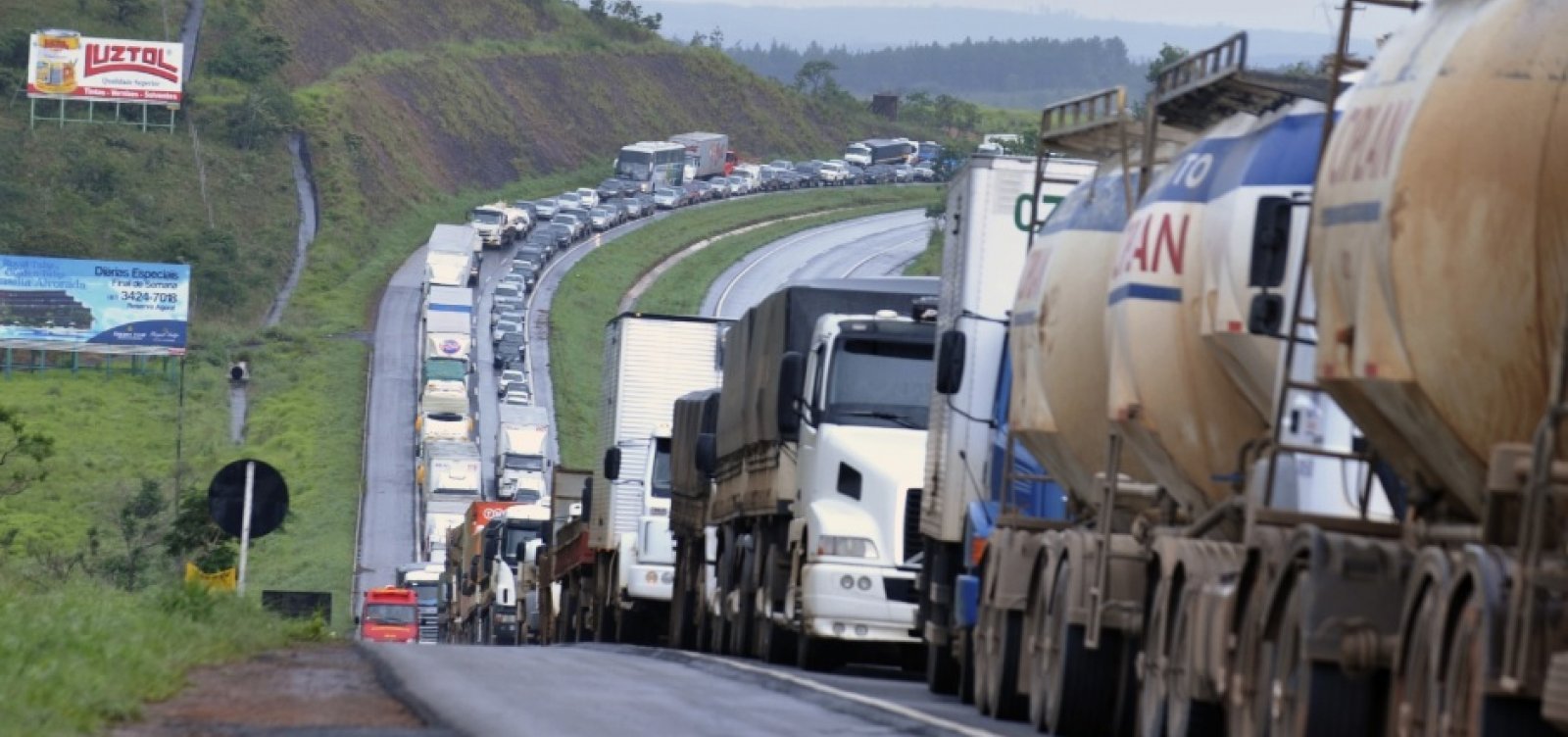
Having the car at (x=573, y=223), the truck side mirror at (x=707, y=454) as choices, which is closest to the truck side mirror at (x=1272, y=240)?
the truck side mirror at (x=707, y=454)

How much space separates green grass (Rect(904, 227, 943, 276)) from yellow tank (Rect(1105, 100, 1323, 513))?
10047 cm

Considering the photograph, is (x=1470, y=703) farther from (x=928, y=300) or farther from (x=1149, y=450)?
(x=928, y=300)

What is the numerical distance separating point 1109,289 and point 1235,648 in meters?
3.62

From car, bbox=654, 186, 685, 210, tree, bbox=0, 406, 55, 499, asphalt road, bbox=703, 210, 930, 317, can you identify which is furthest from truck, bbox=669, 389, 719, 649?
car, bbox=654, 186, 685, 210

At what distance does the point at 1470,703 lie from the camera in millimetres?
9008

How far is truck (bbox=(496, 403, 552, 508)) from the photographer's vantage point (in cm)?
7788

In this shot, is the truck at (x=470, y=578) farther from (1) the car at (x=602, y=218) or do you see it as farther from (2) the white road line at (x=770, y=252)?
(1) the car at (x=602, y=218)

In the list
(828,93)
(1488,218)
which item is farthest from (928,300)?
(828,93)

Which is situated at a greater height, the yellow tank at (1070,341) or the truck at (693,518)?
the yellow tank at (1070,341)

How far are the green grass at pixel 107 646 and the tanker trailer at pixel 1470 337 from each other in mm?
5760

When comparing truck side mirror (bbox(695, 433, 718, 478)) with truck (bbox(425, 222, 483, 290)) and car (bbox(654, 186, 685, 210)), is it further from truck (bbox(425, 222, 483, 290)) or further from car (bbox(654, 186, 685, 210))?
car (bbox(654, 186, 685, 210))

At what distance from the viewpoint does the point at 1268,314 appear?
12.4 m

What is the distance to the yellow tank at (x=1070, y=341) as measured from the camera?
53.0 feet

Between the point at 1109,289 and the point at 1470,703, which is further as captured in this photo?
the point at 1109,289
